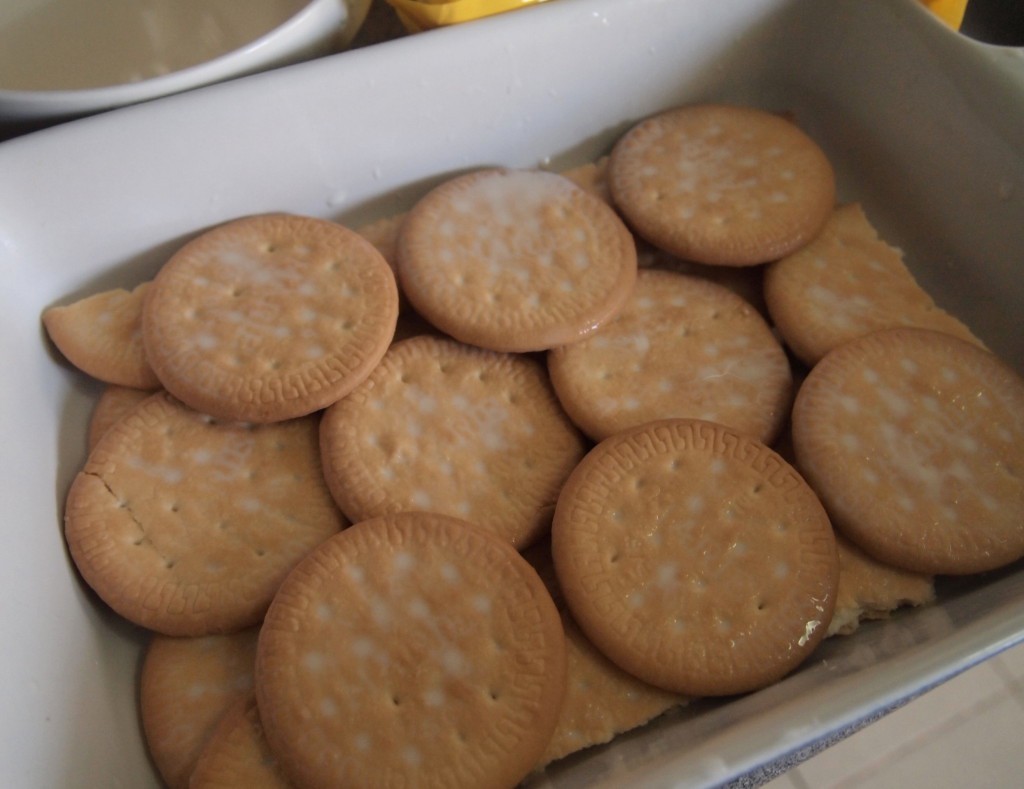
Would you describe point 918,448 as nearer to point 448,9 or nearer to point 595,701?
point 595,701

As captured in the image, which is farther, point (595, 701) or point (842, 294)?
point (842, 294)

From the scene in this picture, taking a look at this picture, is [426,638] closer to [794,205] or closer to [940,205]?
[794,205]

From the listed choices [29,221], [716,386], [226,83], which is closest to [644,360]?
[716,386]

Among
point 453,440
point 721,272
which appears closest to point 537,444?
point 453,440

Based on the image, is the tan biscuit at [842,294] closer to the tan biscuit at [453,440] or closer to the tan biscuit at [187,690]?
the tan biscuit at [453,440]

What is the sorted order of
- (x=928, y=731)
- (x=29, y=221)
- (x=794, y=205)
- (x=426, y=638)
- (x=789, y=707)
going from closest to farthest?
1. (x=789, y=707)
2. (x=426, y=638)
3. (x=29, y=221)
4. (x=794, y=205)
5. (x=928, y=731)

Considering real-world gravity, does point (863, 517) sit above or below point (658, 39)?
below

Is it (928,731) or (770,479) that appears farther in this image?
(928,731)
